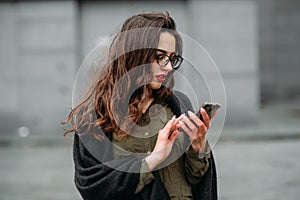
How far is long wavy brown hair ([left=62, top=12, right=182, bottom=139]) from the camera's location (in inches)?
82.6

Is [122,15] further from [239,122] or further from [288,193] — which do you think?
[288,193]

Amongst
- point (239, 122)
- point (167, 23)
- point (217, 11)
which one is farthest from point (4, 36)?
point (167, 23)

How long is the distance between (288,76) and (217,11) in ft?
17.1

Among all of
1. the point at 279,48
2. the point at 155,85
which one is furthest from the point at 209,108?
the point at 279,48

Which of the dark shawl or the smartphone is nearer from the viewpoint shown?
the smartphone

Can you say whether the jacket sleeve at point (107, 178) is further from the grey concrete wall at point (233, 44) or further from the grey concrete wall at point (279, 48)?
the grey concrete wall at point (279, 48)

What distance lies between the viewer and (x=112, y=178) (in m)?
2.11

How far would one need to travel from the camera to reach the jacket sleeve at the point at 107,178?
2098mm

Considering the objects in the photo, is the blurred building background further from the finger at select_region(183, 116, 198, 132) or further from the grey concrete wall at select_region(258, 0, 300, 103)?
the finger at select_region(183, 116, 198, 132)

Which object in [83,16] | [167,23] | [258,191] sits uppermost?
[167,23]

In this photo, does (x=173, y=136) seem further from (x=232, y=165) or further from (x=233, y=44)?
(x=233, y=44)

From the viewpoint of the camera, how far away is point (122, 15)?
41.1 ft

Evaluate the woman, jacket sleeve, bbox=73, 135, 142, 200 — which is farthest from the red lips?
jacket sleeve, bbox=73, 135, 142, 200

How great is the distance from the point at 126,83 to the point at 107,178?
35 cm
